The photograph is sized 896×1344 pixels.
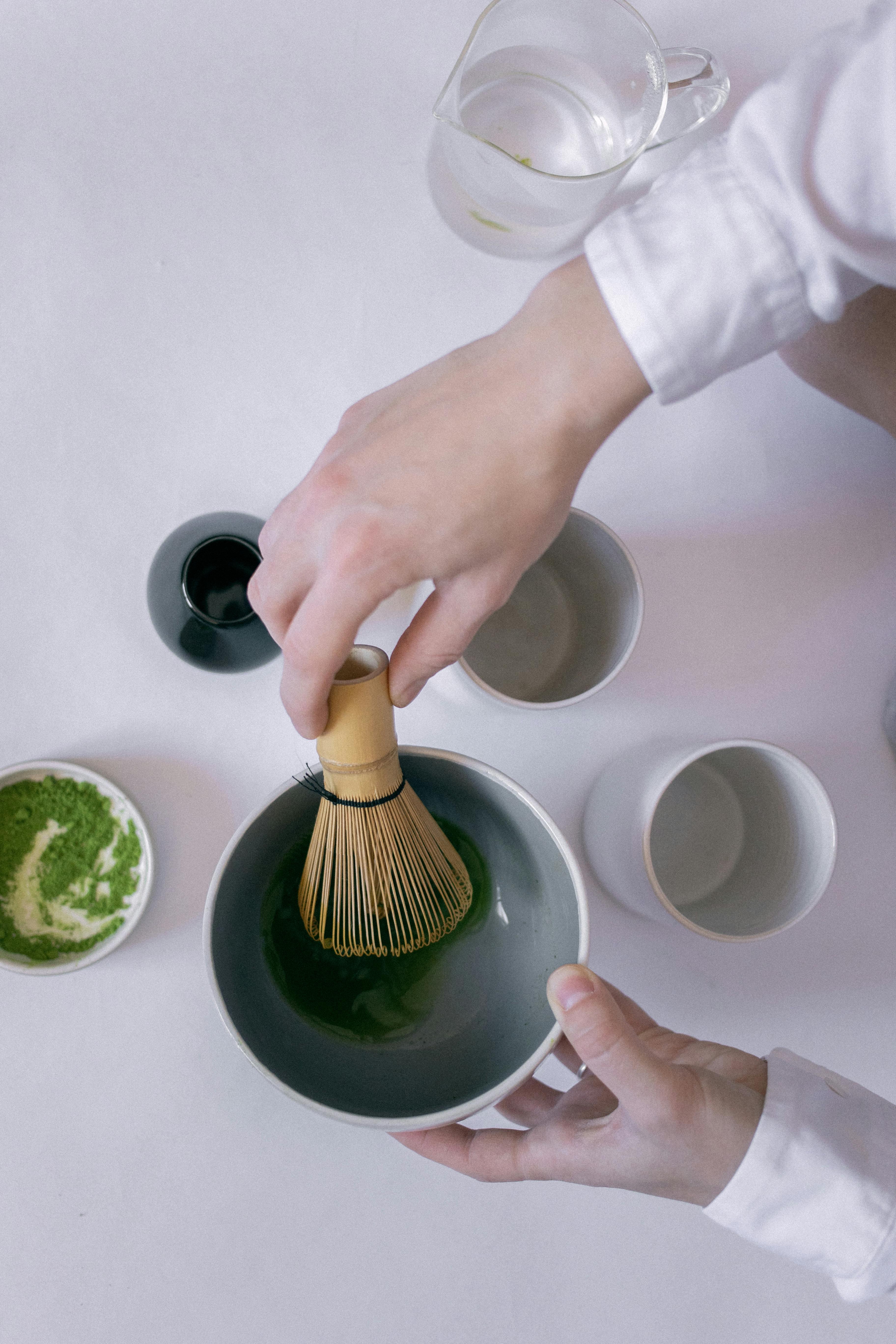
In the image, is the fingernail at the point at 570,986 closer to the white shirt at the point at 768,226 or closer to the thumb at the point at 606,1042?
the thumb at the point at 606,1042

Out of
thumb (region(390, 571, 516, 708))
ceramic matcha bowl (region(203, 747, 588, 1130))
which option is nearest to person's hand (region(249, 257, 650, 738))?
thumb (region(390, 571, 516, 708))

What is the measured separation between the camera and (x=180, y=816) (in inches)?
23.4

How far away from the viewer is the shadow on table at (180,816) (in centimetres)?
59

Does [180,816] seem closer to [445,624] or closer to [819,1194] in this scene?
[445,624]

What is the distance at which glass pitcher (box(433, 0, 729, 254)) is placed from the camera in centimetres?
56

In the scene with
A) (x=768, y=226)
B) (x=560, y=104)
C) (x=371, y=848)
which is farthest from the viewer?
(x=560, y=104)

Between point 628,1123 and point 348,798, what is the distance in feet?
0.70

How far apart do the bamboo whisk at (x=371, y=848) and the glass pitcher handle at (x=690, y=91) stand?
401 millimetres

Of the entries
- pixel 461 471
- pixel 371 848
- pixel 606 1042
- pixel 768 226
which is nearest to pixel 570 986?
pixel 606 1042

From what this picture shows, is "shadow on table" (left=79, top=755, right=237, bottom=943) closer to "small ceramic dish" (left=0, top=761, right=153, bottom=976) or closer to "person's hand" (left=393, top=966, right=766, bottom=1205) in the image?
"small ceramic dish" (left=0, top=761, right=153, bottom=976)

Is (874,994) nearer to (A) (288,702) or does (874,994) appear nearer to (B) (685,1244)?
(B) (685,1244)

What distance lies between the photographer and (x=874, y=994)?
0.63m

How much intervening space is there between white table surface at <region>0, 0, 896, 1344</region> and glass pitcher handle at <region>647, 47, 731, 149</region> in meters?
0.03

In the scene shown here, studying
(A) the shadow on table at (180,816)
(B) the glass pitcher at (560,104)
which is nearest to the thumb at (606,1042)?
(A) the shadow on table at (180,816)
